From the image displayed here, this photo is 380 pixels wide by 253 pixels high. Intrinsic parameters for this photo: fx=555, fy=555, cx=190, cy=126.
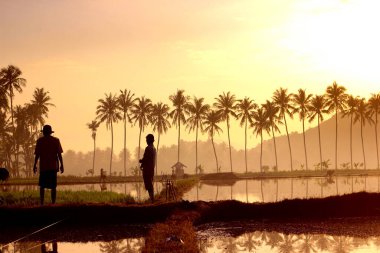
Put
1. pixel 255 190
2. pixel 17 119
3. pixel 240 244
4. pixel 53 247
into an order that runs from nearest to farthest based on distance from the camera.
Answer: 1. pixel 53 247
2. pixel 240 244
3. pixel 255 190
4. pixel 17 119

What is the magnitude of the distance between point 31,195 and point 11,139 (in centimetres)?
6632

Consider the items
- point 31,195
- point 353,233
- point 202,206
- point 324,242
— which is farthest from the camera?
point 31,195

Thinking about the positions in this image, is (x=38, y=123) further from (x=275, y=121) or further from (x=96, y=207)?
(x=96, y=207)

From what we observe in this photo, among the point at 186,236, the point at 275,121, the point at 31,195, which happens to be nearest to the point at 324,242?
the point at 186,236

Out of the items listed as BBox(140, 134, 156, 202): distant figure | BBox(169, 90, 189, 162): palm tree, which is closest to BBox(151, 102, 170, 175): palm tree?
BBox(169, 90, 189, 162): palm tree

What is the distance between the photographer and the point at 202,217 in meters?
14.4

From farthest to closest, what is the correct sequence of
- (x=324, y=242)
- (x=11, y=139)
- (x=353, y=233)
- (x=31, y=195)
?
1. (x=11, y=139)
2. (x=31, y=195)
3. (x=353, y=233)
4. (x=324, y=242)

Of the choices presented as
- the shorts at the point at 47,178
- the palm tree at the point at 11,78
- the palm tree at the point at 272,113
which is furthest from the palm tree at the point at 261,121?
the shorts at the point at 47,178

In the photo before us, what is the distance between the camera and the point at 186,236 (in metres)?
9.63

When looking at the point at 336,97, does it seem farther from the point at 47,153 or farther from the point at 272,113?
the point at 47,153

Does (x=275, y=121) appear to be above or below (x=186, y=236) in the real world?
above

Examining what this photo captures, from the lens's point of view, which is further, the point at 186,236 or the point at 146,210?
the point at 146,210

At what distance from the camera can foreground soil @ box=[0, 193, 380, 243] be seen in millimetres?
11984

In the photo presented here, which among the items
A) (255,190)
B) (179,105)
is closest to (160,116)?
(179,105)
